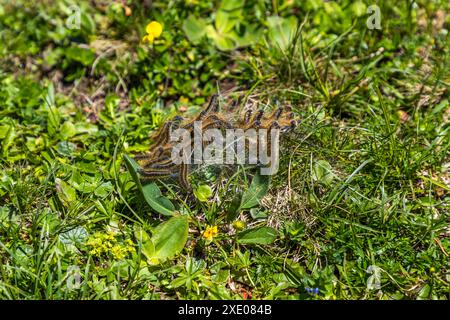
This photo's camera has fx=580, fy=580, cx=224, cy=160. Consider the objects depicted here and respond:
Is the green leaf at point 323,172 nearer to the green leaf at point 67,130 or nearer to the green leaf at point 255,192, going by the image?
the green leaf at point 255,192

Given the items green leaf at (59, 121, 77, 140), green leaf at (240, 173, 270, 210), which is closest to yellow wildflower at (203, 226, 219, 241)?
green leaf at (240, 173, 270, 210)

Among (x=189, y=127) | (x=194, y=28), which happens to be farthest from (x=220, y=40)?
(x=189, y=127)

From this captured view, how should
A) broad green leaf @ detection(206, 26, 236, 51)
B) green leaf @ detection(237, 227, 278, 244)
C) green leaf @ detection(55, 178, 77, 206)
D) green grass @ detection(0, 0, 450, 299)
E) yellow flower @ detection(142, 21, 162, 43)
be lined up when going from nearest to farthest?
green grass @ detection(0, 0, 450, 299), green leaf @ detection(237, 227, 278, 244), green leaf @ detection(55, 178, 77, 206), yellow flower @ detection(142, 21, 162, 43), broad green leaf @ detection(206, 26, 236, 51)

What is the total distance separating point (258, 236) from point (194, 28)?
170 cm

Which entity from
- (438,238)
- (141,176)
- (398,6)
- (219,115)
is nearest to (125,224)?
(141,176)

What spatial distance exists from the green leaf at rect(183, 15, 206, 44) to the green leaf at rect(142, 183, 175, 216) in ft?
4.42

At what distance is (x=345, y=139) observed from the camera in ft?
10.4

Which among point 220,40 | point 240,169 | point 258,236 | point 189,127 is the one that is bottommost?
point 258,236

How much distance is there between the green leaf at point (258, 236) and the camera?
284 centimetres

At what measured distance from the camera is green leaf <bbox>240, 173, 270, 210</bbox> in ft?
9.62

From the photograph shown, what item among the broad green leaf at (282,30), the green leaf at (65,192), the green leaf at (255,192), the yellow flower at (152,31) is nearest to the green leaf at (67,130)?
the green leaf at (65,192)

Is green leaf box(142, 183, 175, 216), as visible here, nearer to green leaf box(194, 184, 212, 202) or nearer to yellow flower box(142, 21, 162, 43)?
green leaf box(194, 184, 212, 202)

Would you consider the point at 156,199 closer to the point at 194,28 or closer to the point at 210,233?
the point at 210,233

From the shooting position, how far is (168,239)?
2.81 meters
